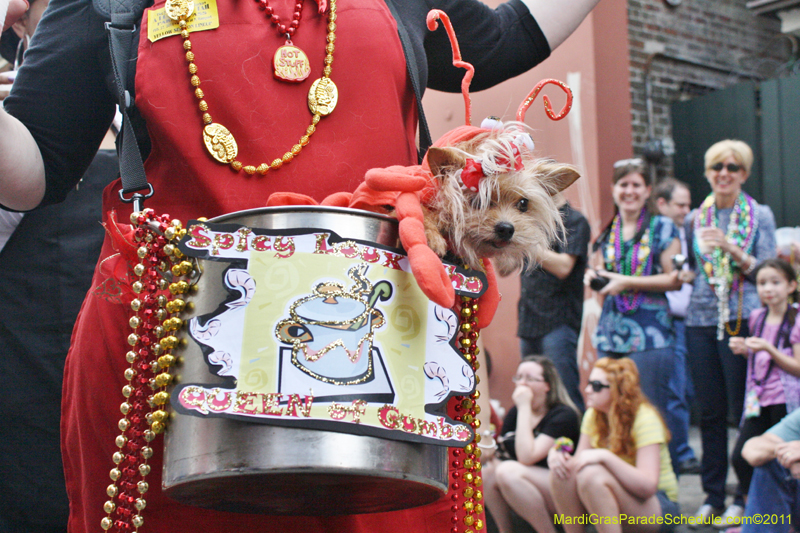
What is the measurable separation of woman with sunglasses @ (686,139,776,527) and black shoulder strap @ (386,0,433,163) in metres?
3.27

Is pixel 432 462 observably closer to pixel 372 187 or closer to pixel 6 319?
pixel 372 187

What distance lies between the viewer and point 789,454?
3.02 metres

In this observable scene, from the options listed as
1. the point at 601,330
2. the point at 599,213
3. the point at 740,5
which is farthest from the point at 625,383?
the point at 740,5

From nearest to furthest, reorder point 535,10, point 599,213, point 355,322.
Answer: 1. point 355,322
2. point 535,10
3. point 599,213

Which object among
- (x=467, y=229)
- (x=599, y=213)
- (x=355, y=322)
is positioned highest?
(x=599, y=213)

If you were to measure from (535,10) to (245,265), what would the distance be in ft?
2.65

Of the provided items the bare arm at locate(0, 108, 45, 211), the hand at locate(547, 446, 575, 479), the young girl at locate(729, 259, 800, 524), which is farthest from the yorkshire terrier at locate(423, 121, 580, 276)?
the young girl at locate(729, 259, 800, 524)

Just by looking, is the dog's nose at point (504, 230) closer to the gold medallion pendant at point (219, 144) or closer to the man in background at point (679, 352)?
the gold medallion pendant at point (219, 144)

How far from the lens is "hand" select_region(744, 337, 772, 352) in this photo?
12.2ft

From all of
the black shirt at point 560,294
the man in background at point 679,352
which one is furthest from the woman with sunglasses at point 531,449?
the man in background at point 679,352

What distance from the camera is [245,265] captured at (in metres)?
0.94

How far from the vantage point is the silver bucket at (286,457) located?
2.91 feet

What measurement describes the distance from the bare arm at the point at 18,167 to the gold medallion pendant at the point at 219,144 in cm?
28

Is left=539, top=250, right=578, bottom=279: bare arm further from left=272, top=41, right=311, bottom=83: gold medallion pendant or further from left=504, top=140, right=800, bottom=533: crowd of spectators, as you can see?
left=272, top=41, right=311, bottom=83: gold medallion pendant
